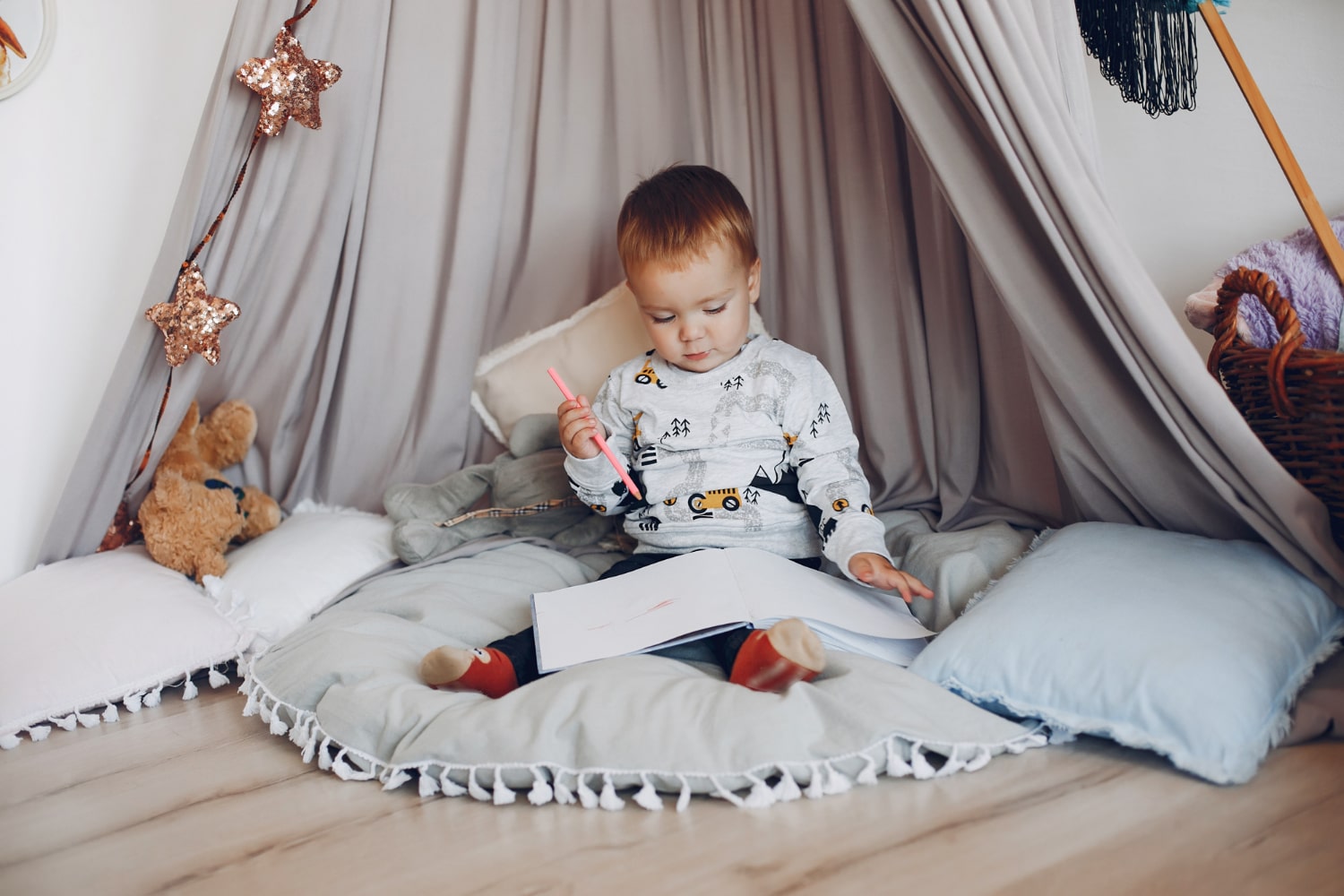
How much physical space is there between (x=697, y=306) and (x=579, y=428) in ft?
0.83

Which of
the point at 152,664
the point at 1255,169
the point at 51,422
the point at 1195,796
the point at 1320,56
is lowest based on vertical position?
the point at 1195,796

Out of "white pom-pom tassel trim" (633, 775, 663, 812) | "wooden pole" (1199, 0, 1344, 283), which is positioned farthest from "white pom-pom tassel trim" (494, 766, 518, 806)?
"wooden pole" (1199, 0, 1344, 283)

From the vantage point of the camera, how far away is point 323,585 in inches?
64.9

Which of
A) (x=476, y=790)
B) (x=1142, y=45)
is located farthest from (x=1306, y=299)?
(x=476, y=790)

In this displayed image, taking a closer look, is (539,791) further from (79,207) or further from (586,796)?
(79,207)

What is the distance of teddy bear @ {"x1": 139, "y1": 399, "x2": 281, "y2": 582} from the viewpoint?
1684 millimetres

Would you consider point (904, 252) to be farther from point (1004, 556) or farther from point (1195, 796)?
point (1195, 796)

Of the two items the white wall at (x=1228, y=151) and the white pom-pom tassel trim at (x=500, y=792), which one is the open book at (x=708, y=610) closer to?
the white pom-pom tassel trim at (x=500, y=792)

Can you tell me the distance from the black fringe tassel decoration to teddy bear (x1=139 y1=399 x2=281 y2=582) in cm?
160

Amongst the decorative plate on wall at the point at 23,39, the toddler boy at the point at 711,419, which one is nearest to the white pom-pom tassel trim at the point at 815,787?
the toddler boy at the point at 711,419

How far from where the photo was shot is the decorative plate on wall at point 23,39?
6.00ft

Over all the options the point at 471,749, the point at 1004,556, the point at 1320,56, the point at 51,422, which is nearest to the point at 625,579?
the point at 471,749

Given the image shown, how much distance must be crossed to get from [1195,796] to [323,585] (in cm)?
127

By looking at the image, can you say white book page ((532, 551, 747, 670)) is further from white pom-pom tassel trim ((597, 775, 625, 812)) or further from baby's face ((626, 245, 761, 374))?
baby's face ((626, 245, 761, 374))
